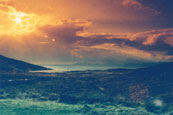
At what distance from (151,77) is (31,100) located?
115763mm

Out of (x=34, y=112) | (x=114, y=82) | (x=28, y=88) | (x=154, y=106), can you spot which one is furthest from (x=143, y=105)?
(x=28, y=88)

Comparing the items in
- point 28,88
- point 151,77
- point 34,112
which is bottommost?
point 34,112

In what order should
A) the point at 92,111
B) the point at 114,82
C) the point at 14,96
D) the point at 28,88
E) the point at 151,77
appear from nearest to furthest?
the point at 92,111, the point at 14,96, the point at 28,88, the point at 114,82, the point at 151,77

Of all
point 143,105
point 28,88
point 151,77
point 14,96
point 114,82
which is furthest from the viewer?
point 151,77

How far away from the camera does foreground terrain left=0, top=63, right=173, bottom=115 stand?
122m

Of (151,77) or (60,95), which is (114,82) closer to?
(151,77)

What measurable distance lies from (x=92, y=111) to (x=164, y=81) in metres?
92.9

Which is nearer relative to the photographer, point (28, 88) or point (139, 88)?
point (28, 88)

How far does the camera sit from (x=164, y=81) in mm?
185500

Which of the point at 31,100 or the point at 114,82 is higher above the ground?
the point at 114,82

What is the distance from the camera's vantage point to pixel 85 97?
14138cm

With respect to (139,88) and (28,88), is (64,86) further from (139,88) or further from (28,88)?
(139,88)

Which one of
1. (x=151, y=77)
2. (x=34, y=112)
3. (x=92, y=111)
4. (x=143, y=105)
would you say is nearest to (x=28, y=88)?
(x=34, y=112)

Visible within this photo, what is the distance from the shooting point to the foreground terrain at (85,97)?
122 meters
